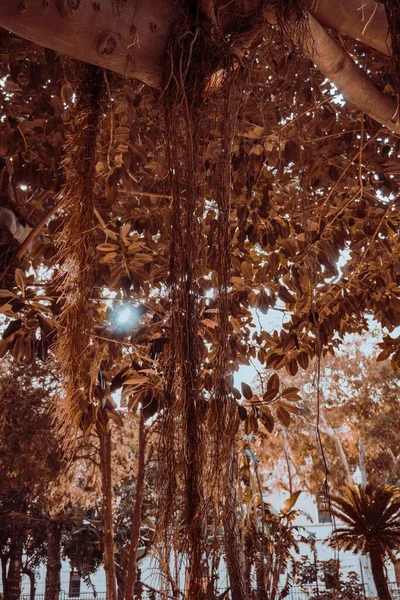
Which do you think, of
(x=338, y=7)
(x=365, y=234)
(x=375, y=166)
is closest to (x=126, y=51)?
(x=338, y=7)

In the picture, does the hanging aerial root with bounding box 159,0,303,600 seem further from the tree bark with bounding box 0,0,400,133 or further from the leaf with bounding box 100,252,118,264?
the leaf with bounding box 100,252,118,264

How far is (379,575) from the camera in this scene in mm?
7375

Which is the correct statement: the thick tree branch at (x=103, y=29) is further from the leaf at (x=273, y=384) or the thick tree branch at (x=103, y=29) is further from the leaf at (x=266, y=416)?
the leaf at (x=266, y=416)

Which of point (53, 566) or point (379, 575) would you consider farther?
point (53, 566)

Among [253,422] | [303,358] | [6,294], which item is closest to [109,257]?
[6,294]

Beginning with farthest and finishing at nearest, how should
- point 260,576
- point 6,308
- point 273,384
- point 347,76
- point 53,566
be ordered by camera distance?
point 53,566
point 260,576
point 273,384
point 6,308
point 347,76

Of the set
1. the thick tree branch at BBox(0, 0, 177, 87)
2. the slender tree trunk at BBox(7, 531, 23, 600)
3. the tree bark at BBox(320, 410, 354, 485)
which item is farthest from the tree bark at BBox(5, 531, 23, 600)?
the thick tree branch at BBox(0, 0, 177, 87)

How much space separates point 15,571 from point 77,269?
12.7 metres

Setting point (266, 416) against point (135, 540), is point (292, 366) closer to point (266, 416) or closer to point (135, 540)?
point (266, 416)

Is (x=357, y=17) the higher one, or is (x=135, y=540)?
(x=357, y=17)

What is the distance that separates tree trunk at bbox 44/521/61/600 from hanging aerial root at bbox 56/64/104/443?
9762 millimetres

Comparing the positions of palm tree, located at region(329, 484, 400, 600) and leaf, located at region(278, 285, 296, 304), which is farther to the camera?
palm tree, located at region(329, 484, 400, 600)

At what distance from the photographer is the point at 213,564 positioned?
3.90ft

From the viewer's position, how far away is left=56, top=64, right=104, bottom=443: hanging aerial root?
154cm
